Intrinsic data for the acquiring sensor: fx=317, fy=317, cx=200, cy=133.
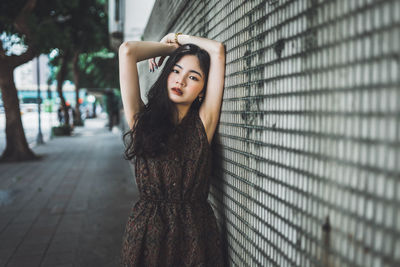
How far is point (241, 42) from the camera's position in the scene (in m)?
1.75

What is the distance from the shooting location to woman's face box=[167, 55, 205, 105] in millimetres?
1970

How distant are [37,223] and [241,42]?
13.2 ft

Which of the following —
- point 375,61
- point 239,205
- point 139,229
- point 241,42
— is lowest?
point 139,229

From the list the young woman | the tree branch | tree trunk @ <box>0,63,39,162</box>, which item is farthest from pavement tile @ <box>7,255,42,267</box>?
the tree branch

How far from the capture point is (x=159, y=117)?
1.92m

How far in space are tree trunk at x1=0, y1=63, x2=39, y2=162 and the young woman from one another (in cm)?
910

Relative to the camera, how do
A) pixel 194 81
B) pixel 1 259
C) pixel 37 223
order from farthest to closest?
1. pixel 37 223
2. pixel 1 259
3. pixel 194 81

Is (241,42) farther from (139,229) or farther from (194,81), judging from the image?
(139,229)

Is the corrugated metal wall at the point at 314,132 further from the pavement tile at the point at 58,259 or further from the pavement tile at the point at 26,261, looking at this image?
the pavement tile at the point at 26,261

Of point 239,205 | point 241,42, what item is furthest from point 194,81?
point 239,205

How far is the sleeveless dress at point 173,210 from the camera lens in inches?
72.4

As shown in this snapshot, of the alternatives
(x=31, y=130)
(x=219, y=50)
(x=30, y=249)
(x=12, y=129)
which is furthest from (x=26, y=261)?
(x=31, y=130)

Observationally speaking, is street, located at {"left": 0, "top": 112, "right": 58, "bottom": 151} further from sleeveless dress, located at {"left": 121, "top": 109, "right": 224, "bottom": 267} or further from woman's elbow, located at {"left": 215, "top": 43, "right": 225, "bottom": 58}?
woman's elbow, located at {"left": 215, "top": 43, "right": 225, "bottom": 58}

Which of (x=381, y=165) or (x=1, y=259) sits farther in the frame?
(x=1, y=259)
